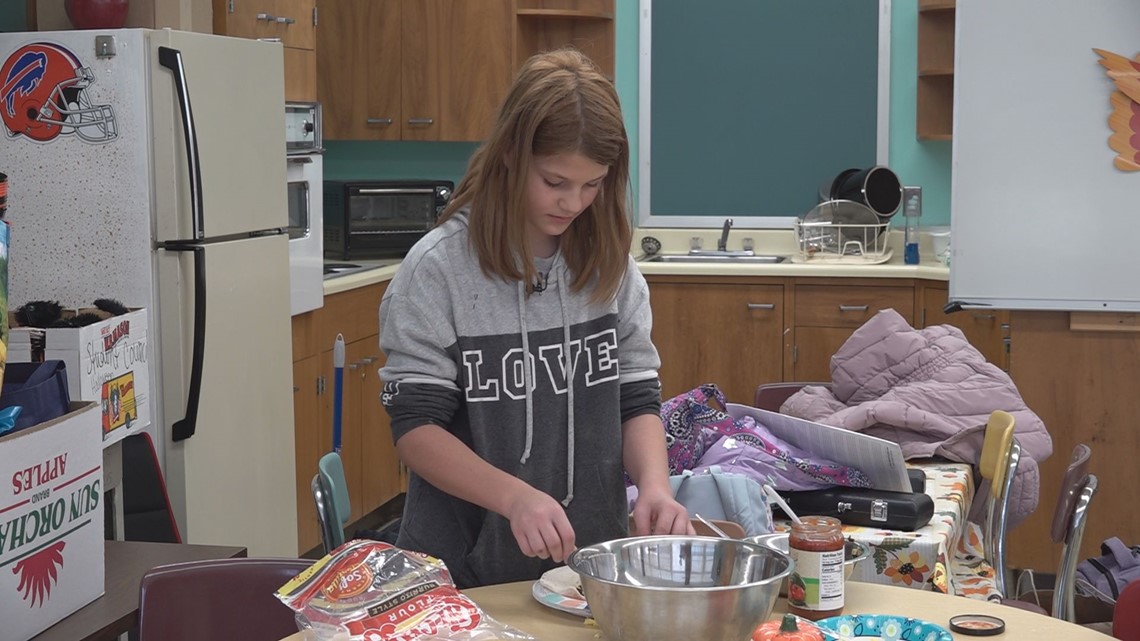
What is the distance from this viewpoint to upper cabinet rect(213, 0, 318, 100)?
3701mm

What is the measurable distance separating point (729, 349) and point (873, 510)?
2689 millimetres

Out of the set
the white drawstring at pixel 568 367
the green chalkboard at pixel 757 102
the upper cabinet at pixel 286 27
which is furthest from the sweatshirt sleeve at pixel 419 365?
the green chalkboard at pixel 757 102

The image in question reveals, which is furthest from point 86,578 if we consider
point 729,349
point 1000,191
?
point 729,349

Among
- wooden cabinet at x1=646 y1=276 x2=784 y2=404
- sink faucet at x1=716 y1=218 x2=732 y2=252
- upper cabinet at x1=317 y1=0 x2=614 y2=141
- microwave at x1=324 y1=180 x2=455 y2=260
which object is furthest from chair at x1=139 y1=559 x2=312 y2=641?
sink faucet at x1=716 y1=218 x2=732 y2=252

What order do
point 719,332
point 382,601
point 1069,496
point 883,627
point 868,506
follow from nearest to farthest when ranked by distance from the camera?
point 382,601 → point 883,627 → point 868,506 → point 1069,496 → point 719,332

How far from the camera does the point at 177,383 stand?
311 cm

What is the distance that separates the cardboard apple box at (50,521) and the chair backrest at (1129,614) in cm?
135

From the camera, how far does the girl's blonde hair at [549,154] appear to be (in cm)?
162

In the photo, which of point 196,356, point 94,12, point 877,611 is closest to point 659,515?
point 877,611

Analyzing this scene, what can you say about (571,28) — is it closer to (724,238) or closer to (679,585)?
(724,238)

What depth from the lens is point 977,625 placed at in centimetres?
143

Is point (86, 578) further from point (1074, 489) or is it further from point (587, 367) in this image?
point (1074, 489)

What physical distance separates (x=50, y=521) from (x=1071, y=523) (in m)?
1.76

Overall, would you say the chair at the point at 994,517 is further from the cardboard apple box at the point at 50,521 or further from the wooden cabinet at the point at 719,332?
the wooden cabinet at the point at 719,332
